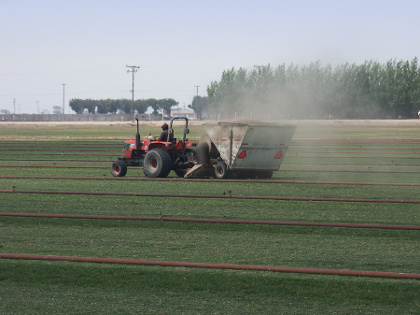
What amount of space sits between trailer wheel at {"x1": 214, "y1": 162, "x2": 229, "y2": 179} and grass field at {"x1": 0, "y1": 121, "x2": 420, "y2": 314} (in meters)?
1.41

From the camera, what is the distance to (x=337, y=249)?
29.9ft

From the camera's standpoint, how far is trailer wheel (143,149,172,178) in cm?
1912

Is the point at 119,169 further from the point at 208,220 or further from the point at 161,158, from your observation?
the point at 208,220

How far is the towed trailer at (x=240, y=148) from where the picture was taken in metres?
18.5

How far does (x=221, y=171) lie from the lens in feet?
63.2

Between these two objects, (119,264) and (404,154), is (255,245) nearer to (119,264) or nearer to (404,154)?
(119,264)

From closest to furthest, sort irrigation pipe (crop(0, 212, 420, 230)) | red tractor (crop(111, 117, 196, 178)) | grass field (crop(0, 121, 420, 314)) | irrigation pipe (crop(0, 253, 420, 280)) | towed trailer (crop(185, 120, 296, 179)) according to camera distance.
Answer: grass field (crop(0, 121, 420, 314)) → irrigation pipe (crop(0, 253, 420, 280)) → irrigation pipe (crop(0, 212, 420, 230)) → towed trailer (crop(185, 120, 296, 179)) → red tractor (crop(111, 117, 196, 178))

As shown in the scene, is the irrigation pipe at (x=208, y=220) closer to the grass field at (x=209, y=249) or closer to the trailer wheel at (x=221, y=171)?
the grass field at (x=209, y=249)

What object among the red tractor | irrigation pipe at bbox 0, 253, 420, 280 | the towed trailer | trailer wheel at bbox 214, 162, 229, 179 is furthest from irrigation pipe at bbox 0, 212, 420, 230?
trailer wheel at bbox 214, 162, 229, 179

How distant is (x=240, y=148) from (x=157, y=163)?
265 cm

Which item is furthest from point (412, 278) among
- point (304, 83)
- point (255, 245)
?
point (304, 83)

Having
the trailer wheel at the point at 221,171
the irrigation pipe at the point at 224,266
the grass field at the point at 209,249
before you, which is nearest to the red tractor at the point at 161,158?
the trailer wheel at the point at 221,171

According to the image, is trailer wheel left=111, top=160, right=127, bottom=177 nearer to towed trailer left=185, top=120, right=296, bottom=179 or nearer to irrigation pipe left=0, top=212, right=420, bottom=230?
towed trailer left=185, top=120, right=296, bottom=179

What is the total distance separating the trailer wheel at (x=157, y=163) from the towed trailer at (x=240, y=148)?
69 centimetres
